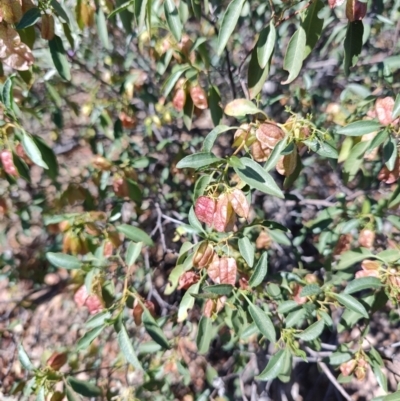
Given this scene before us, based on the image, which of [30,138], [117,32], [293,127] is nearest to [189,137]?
[117,32]

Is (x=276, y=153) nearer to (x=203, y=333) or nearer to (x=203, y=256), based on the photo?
(x=203, y=256)

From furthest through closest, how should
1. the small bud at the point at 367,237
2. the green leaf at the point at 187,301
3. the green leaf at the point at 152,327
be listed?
the small bud at the point at 367,237
the green leaf at the point at 152,327
the green leaf at the point at 187,301

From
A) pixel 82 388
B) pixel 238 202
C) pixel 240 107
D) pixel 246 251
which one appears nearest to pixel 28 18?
pixel 240 107

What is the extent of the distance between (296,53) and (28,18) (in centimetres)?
58

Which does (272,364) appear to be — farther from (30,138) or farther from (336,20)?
(336,20)

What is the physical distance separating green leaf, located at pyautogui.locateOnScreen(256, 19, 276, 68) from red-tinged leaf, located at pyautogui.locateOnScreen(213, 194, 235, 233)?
31 cm

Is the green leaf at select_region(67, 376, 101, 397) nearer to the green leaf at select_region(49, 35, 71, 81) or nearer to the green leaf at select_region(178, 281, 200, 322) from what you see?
the green leaf at select_region(178, 281, 200, 322)

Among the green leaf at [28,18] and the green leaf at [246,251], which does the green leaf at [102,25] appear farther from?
the green leaf at [246,251]

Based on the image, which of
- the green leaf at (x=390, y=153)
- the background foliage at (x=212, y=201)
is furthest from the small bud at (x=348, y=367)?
the green leaf at (x=390, y=153)

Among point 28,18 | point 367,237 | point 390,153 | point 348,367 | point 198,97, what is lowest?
point 348,367

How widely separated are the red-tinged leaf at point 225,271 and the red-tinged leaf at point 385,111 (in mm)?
515

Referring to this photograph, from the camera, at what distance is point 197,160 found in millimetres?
914

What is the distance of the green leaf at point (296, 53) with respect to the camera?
0.98m

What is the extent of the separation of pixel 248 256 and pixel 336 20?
4.88ft
